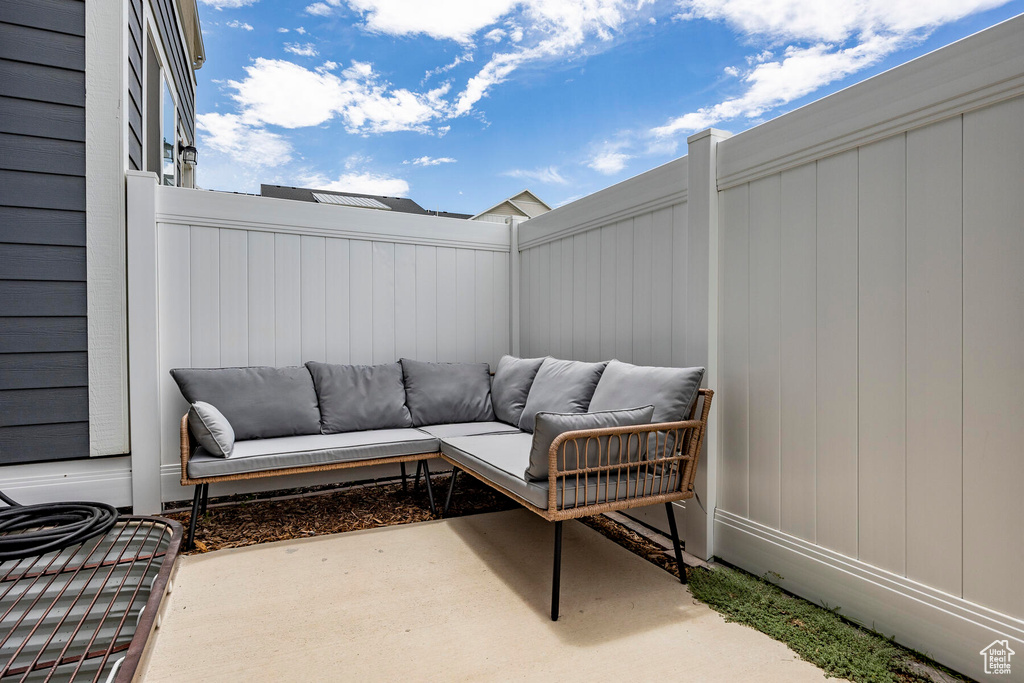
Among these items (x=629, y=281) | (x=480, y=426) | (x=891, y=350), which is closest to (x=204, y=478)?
(x=480, y=426)

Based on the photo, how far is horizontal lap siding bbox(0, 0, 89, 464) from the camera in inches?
107

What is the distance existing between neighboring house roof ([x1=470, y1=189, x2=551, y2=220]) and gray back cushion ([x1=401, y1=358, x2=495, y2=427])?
6.58m

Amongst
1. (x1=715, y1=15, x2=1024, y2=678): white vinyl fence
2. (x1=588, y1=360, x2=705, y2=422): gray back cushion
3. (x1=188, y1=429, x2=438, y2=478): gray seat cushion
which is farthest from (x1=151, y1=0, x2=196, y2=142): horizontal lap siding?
(x1=715, y1=15, x2=1024, y2=678): white vinyl fence

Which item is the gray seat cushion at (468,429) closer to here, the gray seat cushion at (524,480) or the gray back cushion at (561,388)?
the gray back cushion at (561,388)

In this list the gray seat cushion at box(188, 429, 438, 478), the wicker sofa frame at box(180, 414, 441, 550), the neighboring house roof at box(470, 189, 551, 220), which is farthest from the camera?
the neighboring house roof at box(470, 189, 551, 220)

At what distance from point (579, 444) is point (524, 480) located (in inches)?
11.3

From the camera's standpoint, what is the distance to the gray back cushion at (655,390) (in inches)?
87.9

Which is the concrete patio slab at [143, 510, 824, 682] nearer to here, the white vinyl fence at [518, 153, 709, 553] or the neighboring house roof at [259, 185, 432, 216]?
the white vinyl fence at [518, 153, 709, 553]

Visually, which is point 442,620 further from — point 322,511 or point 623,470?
point 322,511

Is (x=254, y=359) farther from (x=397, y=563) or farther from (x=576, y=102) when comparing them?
(x=576, y=102)

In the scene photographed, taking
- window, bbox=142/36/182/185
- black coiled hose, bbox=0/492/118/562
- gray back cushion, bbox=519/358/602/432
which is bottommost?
black coiled hose, bbox=0/492/118/562

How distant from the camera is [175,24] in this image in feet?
16.0

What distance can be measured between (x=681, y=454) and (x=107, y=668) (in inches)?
82.1

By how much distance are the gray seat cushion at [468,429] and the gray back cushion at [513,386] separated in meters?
0.09
